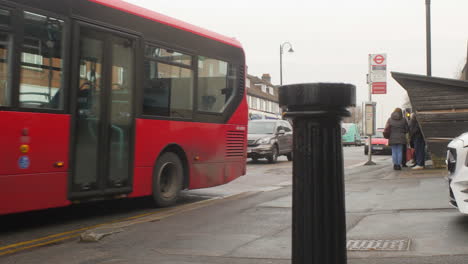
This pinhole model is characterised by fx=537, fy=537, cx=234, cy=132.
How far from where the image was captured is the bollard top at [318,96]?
230 cm

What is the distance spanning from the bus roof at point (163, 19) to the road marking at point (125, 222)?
9.81 feet

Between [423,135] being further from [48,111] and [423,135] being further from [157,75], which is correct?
[48,111]

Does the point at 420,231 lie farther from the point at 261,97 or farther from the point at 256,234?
the point at 261,97

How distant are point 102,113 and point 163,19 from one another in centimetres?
219

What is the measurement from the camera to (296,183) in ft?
7.81

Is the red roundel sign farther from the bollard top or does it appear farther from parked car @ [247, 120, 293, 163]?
the bollard top

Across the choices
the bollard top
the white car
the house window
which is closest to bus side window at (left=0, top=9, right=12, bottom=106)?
the bollard top

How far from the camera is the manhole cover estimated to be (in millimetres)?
5105

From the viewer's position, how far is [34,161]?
6.47 m

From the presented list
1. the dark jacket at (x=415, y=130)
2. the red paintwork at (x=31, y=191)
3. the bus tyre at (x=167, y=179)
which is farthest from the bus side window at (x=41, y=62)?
the dark jacket at (x=415, y=130)

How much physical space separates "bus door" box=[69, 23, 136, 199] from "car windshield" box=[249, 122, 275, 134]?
14197 mm

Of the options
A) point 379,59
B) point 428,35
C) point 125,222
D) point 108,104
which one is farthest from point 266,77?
point 125,222

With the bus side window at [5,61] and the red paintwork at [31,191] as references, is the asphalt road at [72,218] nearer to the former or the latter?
the red paintwork at [31,191]

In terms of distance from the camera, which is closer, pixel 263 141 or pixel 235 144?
pixel 235 144
